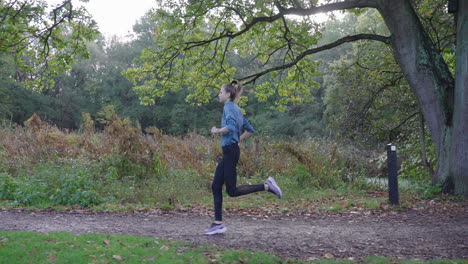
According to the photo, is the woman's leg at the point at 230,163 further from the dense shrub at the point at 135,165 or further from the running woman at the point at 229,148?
the dense shrub at the point at 135,165

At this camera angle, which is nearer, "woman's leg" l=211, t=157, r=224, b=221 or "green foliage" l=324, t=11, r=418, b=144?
"woman's leg" l=211, t=157, r=224, b=221

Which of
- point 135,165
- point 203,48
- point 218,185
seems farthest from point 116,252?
point 203,48

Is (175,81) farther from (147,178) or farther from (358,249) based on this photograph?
(358,249)

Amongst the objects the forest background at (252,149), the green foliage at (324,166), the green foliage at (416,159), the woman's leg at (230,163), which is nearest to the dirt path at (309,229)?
the woman's leg at (230,163)

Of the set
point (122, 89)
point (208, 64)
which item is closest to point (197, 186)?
point (208, 64)

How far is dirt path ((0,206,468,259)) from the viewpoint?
5289 millimetres

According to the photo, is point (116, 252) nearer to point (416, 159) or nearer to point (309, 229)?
point (309, 229)

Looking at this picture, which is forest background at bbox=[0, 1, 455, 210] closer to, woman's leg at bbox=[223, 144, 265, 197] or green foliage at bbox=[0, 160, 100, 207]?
green foliage at bbox=[0, 160, 100, 207]

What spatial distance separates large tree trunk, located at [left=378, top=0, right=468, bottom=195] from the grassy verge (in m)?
4.90

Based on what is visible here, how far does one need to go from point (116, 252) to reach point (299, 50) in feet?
30.8

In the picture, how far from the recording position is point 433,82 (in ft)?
29.7

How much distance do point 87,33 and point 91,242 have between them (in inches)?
286

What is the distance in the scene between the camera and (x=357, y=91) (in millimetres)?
13328

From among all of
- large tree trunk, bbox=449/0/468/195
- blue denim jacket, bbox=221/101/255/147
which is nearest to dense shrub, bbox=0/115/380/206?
large tree trunk, bbox=449/0/468/195
